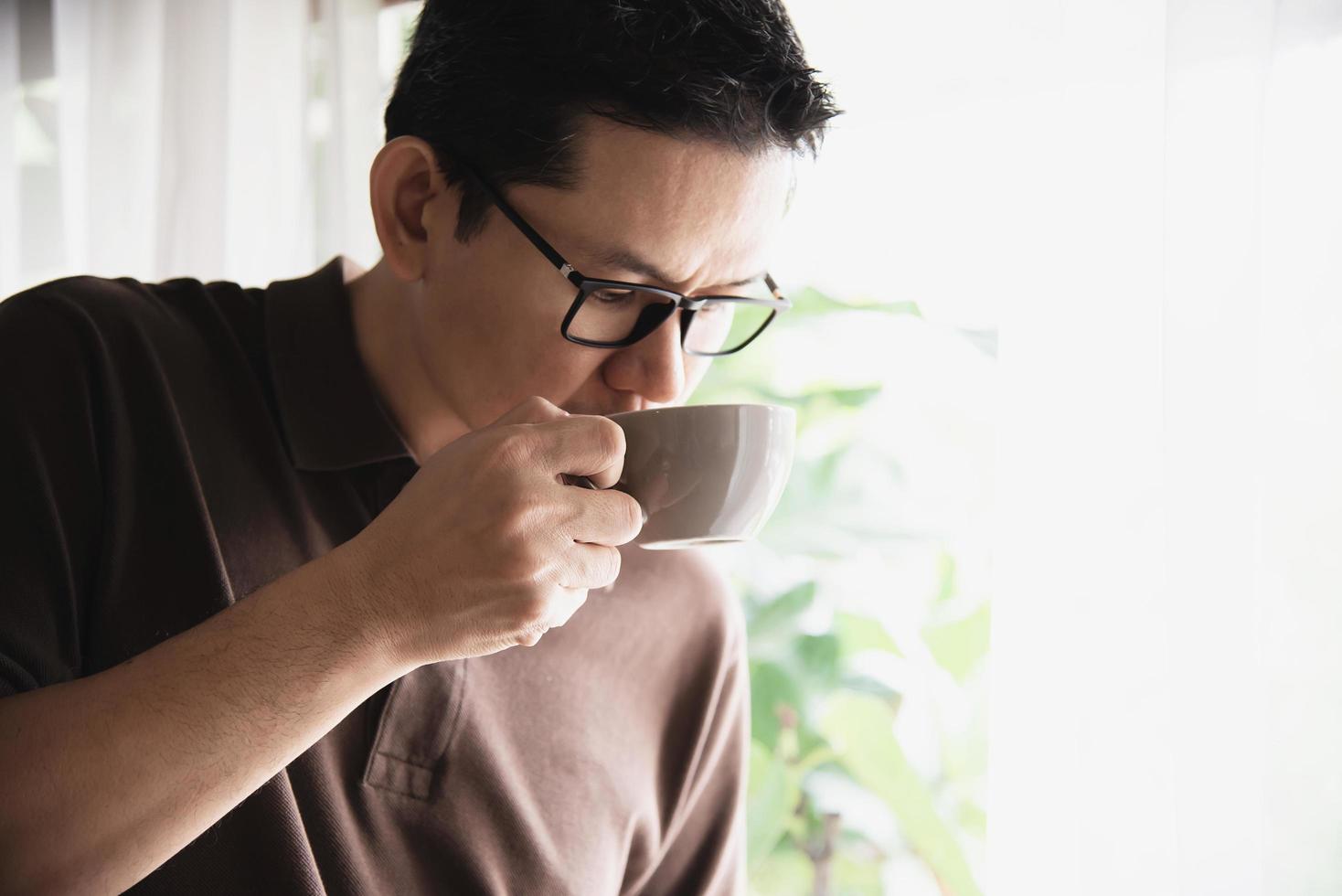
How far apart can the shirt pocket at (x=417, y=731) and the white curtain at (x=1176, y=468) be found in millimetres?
754

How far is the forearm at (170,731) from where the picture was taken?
84cm

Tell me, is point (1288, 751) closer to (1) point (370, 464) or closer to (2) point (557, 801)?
(2) point (557, 801)

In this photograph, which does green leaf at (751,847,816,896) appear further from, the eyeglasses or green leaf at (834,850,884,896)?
the eyeglasses

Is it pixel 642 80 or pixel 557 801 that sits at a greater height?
pixel 642 80

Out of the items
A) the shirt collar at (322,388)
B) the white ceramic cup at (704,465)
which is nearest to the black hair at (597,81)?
the shirt collar at (322,388)

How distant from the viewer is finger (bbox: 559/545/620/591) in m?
0.92

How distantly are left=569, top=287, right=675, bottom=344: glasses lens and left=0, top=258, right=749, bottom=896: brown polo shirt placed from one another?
28 cm

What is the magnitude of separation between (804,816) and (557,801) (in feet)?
2.40

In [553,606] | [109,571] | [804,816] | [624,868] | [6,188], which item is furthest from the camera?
[6,188]

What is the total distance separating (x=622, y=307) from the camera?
1171 mm

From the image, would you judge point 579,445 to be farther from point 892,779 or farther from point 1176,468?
point 892,779

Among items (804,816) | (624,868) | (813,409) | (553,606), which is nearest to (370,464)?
(553,606)

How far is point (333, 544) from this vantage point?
47.9 inches

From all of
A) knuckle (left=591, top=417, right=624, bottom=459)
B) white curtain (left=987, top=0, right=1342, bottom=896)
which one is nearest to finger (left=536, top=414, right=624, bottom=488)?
knuckle (left=591, top=417, right=624, bottom=459)
